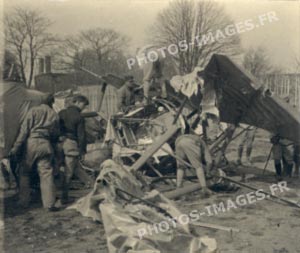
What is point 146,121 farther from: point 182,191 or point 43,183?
point 43,183

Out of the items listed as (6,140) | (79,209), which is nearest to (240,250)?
(79,209)

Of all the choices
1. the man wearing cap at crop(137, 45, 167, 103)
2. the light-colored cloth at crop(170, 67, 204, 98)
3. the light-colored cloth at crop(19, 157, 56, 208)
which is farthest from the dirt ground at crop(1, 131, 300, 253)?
the man wearing cap at crop(137, 45, 167, 103)

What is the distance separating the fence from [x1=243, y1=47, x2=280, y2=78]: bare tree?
0.15 meters

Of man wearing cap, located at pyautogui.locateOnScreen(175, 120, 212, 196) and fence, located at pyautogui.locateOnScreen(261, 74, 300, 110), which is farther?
fence, located at pyautogui.locateOnScreen(261, 74, 300, 110)

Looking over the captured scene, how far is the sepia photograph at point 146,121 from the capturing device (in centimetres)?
578

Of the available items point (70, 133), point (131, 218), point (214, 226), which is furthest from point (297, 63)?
point (131, 218)

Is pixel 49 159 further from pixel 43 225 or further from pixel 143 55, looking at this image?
pixel 143 55

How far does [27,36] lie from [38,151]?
195 cm

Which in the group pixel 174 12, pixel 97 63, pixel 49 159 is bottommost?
pixel 49 159

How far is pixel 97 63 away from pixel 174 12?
225 centimetres

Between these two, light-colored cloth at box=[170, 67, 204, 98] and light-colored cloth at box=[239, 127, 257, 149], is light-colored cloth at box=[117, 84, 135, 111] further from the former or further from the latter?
light-colored cloth at box=[239, 127, 257, 149]

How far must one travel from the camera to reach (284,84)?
8500 millimetres

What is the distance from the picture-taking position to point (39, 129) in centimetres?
691

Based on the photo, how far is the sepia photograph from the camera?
5.78m
